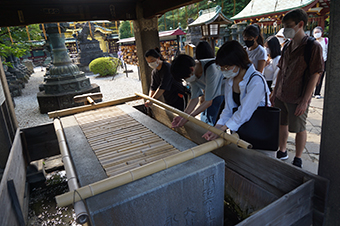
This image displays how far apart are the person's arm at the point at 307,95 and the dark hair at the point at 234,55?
0.88m

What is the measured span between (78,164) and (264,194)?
1.60 m

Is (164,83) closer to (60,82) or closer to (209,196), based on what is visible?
(209,196)

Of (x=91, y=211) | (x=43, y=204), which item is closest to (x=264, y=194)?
(x=91, y=211)

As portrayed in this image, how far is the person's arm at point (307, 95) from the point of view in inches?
87.9

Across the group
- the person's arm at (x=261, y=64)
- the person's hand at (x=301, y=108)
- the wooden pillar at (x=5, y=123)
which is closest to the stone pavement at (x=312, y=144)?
the person's hand at (x=301, y=108)

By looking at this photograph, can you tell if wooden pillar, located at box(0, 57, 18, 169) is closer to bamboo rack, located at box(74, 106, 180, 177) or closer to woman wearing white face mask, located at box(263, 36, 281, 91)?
bamboo rack, located at box(74, 106, 180, 177)

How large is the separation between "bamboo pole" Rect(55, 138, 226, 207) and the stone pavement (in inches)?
78.2

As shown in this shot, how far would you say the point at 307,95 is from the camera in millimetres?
2291

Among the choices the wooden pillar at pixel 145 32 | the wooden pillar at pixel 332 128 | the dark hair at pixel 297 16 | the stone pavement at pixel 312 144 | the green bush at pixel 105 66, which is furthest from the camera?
the green bush at pixel 105 66

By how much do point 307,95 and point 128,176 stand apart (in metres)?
1.98

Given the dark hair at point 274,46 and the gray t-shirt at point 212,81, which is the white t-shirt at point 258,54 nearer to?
the dark hair at point 274,46

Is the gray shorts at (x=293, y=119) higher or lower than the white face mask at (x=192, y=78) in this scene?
lower

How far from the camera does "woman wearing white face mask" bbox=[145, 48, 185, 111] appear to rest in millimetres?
3297

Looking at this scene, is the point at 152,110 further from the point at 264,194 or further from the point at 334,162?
the point at 334,162
